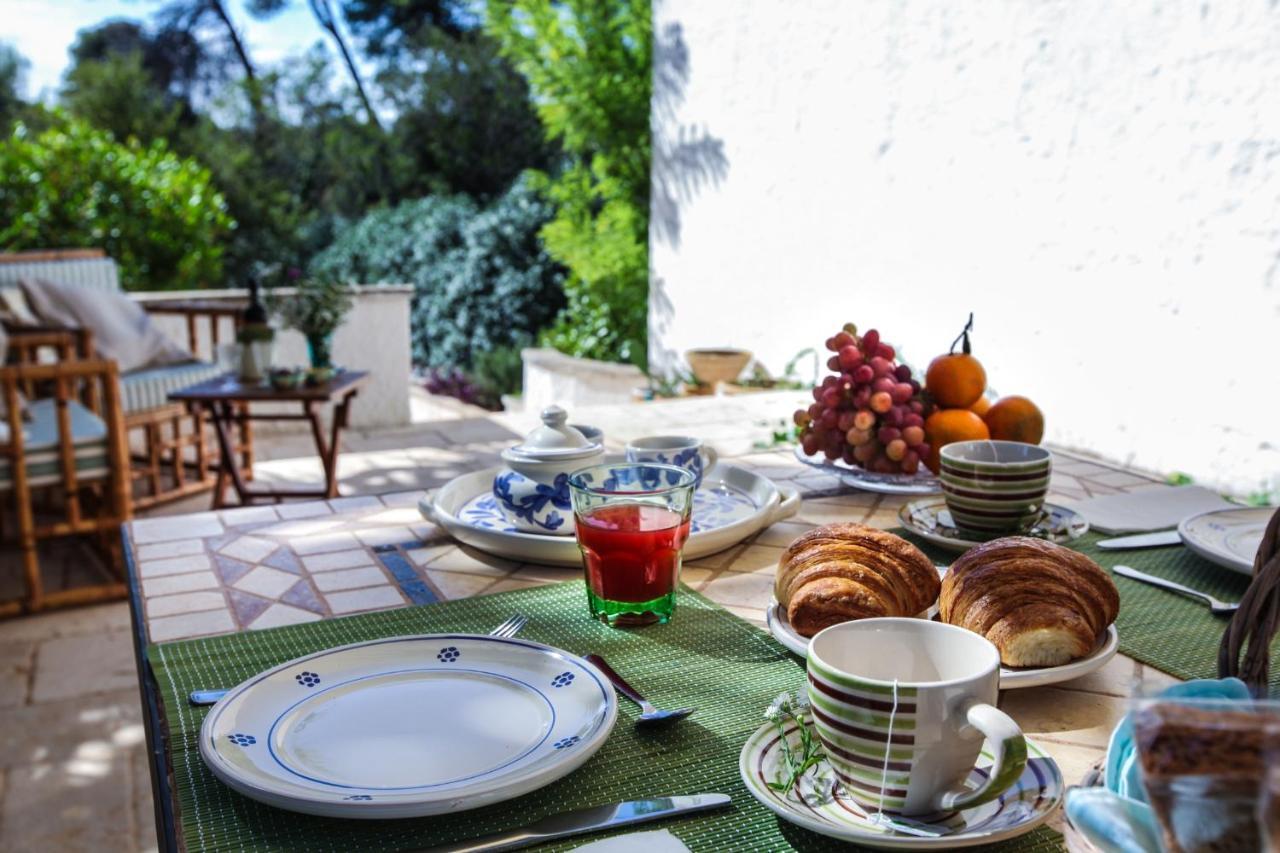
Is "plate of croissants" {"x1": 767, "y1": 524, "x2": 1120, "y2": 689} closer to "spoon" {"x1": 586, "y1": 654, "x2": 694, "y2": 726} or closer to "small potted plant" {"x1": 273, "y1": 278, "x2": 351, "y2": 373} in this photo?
"spoon" {"x1": 586, "y1": 654, "x2": 694, "y2": 726}

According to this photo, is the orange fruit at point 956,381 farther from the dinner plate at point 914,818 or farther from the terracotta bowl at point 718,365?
the terracotta bowl at point 718,365

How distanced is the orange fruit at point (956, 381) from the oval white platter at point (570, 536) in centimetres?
31

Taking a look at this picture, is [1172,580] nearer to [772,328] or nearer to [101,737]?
[101,737]

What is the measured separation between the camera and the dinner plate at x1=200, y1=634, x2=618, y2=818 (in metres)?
0.63

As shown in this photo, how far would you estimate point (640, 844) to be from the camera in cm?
60

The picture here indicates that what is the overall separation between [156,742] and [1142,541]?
1.00 metres

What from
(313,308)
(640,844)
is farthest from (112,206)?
(640,844)

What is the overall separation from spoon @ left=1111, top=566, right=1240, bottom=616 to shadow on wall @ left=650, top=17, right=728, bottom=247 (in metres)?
3.88

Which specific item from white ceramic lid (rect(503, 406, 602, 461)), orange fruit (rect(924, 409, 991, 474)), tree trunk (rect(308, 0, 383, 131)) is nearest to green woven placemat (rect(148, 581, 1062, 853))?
white ceramic lid (rect(503, 406, 602, 461))

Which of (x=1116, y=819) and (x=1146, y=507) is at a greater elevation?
(x=1116, y=819)

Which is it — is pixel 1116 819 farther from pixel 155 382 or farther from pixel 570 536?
pixel 155 382

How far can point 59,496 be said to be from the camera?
14.3 ft

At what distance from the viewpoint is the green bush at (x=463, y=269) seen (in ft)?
24.7

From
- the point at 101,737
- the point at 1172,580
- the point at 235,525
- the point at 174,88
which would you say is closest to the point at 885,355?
the point at 1172,580
